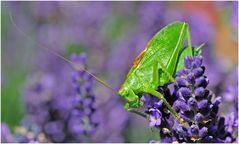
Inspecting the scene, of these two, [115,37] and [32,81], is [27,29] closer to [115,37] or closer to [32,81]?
[115,37]

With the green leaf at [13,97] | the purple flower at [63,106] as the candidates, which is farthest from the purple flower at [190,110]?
the green leaf at [13,97]

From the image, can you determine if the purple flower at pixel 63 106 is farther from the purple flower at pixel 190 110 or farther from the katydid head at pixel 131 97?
the purple flower at pixel 190 110

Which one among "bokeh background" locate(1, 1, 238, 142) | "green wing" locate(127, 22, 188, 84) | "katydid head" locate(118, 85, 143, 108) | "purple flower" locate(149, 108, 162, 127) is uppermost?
"bokeh background" locate(1, 1, 238, 142)

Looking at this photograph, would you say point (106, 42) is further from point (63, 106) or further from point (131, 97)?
point (131, 97)

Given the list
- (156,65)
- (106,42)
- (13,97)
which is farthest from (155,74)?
(106,42)

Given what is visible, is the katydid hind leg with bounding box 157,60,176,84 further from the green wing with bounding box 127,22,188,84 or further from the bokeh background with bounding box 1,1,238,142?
the bokeh background with bounding box 1,1,238,142

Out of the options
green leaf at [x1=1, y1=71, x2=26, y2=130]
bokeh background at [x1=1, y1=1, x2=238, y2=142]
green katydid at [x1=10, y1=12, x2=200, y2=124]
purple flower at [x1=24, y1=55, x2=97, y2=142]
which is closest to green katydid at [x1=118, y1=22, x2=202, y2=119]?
green katydid at [x1=10, y1=12, x2=200, y2=124]
